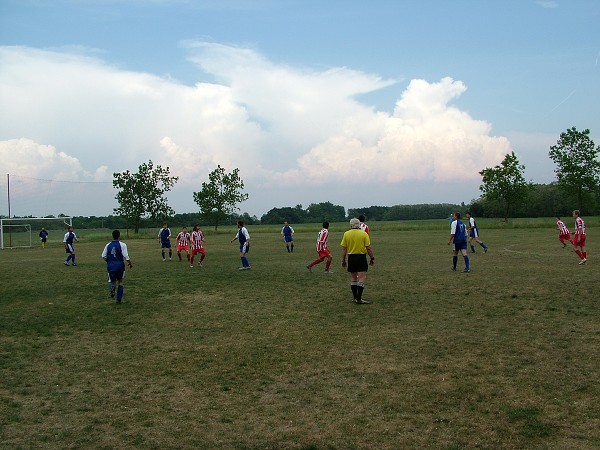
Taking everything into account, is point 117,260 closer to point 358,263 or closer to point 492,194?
point 358,263

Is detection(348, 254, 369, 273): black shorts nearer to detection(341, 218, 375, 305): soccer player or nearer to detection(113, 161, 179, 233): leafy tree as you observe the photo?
detection(341, 218, 375, 305): soccer player

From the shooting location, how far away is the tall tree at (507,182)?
210ft

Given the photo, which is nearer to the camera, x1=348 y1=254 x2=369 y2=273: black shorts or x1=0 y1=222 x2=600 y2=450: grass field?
x1=0 y1=222 x2=600 y2=450: grass field

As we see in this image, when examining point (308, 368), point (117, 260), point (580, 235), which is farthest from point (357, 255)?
point (580, 235)

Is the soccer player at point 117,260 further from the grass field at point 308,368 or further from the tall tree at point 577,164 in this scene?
the tall tree at point 577,164

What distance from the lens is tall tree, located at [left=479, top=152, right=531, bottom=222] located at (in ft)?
210

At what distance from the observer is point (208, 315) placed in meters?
11.7

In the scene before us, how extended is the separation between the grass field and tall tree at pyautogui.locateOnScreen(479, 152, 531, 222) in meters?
52.3

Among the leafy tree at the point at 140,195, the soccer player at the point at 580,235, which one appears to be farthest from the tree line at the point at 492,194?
the soccer player at the point at 580,235

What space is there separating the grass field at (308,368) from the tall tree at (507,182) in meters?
52.3

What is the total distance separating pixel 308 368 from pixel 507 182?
61.7 meters

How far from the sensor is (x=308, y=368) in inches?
302

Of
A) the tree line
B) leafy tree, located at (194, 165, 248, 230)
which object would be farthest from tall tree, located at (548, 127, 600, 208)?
leafy tree, located at (194, 165, 248, 230)

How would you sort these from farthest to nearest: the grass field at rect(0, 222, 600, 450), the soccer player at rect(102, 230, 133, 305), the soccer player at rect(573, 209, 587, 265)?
1. the soccer player at rect(573, 209, 587, 265)
2. the soccer player at rect(102, 230, 133, 305)
3. the grass field at rect(0, 222, 600, 450)
